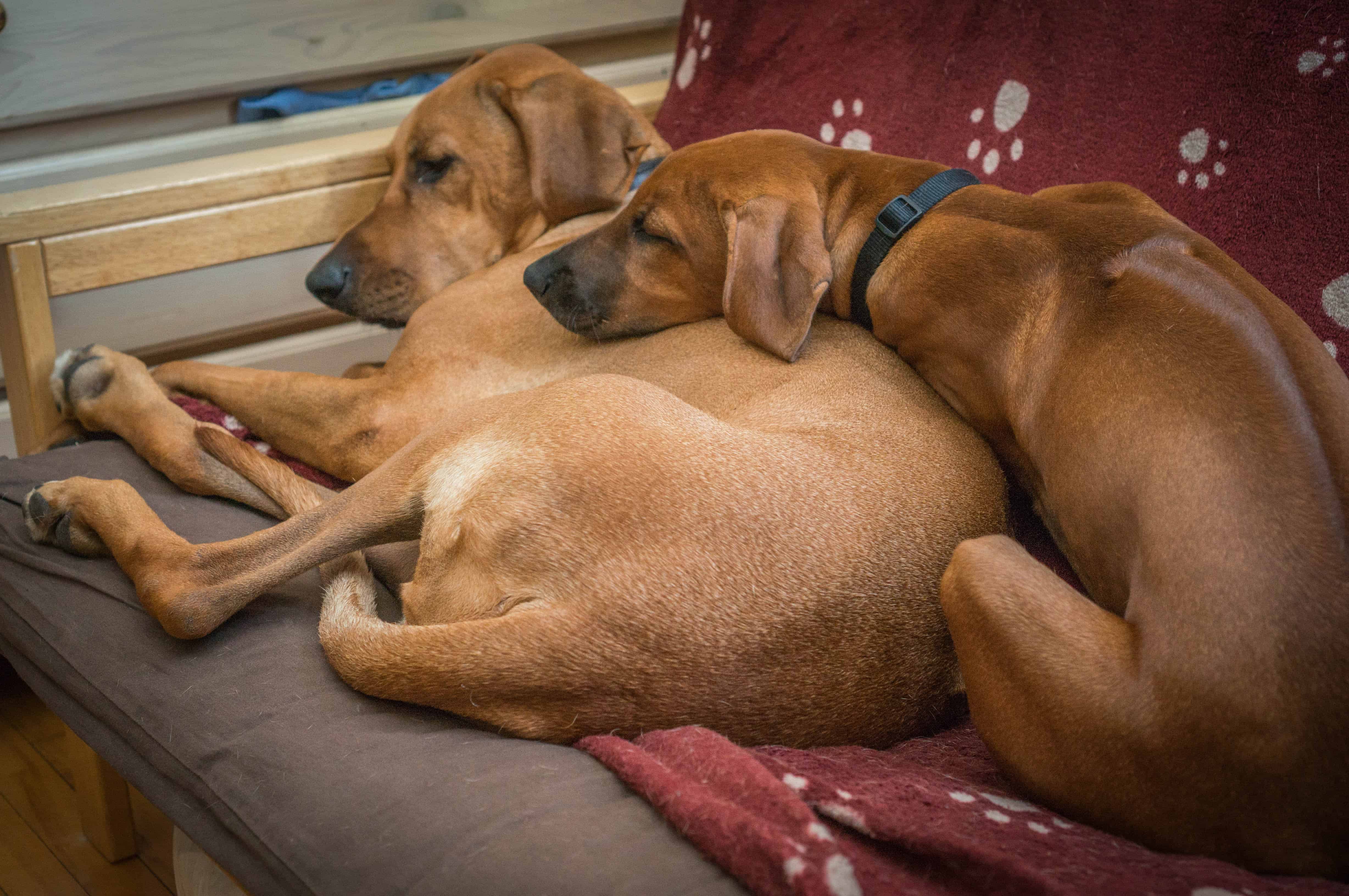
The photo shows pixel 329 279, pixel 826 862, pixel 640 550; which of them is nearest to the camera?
pixel 826 862

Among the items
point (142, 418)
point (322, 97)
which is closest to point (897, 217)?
point (142, 418)

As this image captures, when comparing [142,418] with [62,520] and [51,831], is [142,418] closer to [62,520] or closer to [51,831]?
[62,520]

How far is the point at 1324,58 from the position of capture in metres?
1.87

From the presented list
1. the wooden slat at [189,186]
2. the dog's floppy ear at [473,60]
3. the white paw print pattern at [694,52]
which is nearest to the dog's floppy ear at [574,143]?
the dog's floppy ear at [473,60]

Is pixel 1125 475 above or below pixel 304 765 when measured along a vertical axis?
above

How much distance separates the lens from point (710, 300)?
2266mm

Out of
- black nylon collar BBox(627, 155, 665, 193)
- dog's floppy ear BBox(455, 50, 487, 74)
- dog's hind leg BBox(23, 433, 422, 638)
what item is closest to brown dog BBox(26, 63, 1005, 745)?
dog's hind leg BBox(23, 433, 422, 638)

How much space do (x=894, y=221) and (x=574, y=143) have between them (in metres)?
0.95

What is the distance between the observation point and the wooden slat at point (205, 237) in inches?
102

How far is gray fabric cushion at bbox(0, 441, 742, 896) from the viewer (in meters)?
1.21

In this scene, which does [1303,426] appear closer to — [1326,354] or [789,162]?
[1326,354]

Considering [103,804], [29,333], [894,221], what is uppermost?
[894,221]

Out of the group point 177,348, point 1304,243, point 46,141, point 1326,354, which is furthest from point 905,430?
point 46,141

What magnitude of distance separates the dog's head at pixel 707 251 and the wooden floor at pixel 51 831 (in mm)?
1576
